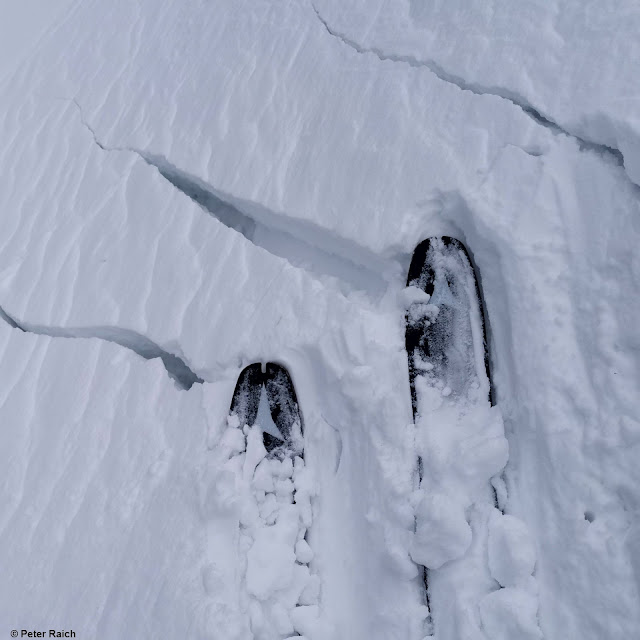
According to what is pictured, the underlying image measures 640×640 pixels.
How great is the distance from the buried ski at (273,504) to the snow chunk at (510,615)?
0.48 meters

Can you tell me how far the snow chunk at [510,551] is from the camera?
4.52 ft

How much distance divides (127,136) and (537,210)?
6.05 ft

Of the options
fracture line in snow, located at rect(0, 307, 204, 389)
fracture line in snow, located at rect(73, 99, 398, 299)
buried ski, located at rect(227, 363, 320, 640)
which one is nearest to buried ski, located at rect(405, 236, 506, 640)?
fracture line in snow, located at rect(73, 99, 398, 299)

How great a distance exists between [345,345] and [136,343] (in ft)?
2.79

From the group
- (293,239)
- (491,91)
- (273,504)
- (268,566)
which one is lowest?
(268,566)

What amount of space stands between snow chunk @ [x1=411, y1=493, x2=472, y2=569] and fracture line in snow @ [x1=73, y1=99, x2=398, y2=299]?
2.30ft

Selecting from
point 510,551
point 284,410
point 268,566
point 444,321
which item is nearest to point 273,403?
point 284,410

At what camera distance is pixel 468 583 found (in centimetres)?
144

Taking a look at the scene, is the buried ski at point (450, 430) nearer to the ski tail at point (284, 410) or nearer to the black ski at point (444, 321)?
the black ski at point (444, 321)

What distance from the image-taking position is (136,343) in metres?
2.04

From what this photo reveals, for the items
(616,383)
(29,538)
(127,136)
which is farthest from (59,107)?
(616,383)

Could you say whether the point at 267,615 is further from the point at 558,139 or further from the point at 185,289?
the point at 558,139

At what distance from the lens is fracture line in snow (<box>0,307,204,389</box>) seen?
1965mm

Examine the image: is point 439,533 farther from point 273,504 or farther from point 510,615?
point 273,504
